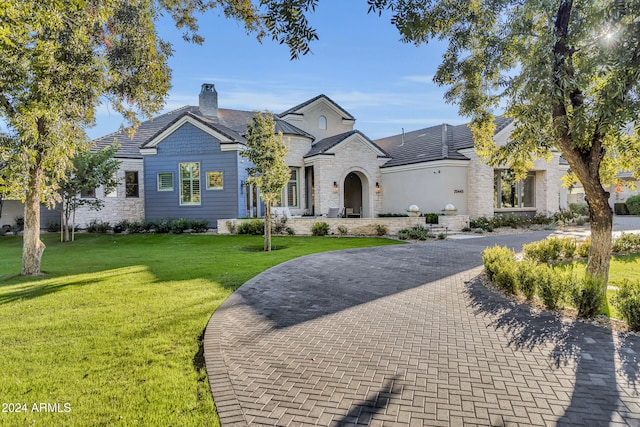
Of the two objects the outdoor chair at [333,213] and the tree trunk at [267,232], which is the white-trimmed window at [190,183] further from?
the tree trunk at [267,232]

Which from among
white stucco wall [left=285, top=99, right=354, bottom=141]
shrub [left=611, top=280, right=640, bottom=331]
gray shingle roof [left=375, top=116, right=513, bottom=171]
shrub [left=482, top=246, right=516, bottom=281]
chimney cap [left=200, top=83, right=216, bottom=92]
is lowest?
shrub [left=611, top=280, right=640, bottom=331]

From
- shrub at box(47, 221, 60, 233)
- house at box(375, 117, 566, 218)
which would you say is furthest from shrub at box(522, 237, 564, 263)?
shrub at box(47, 221, 60, 233)

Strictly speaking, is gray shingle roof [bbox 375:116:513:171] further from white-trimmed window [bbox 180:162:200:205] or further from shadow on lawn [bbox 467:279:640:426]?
shadow on lawn [bbox 467:279:640:426]

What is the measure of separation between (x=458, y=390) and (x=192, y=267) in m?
8.93

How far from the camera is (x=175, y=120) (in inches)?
848

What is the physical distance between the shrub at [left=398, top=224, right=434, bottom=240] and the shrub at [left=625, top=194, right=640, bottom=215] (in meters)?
25.3

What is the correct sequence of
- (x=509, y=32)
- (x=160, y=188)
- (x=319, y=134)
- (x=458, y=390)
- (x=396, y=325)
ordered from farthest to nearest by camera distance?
(x=319, y=134) → (x=160, y=188) → (x=509, y=32) → (x=396, y=325) → (x=458, y=390)

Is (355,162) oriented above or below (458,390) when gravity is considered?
above

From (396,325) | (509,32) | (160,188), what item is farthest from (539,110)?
(160,188)

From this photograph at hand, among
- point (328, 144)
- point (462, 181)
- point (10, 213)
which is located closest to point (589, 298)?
point (462, 181)

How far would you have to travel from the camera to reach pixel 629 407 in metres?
3.52

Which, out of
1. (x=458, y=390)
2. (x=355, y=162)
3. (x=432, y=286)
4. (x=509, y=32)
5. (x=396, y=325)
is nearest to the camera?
(x=458, y=390)

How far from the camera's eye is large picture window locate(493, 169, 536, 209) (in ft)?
75.2

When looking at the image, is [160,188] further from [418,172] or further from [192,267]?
[418,172]
